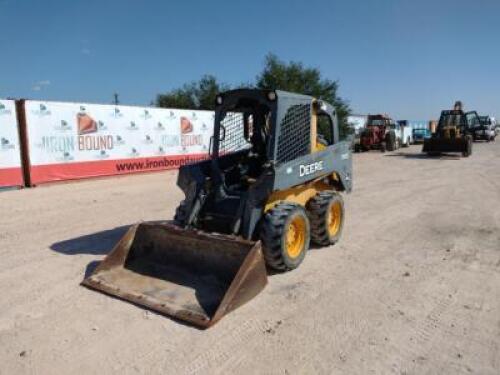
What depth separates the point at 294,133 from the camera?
548cm

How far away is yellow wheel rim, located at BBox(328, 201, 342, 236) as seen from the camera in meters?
6.34

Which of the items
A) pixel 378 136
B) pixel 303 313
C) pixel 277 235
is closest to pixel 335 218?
pixel 277 235

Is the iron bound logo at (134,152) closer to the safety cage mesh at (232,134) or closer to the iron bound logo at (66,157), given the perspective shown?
the iron bound logo at (66,157)

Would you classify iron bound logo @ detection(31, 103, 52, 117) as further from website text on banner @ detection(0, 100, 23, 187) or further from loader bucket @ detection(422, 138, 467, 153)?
loader bucket @ detection(422, 138, 467, 153)

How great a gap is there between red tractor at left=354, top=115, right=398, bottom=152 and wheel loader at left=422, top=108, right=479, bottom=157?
4.17 meters

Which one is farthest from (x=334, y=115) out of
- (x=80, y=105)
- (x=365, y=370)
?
(x=80, y=105)

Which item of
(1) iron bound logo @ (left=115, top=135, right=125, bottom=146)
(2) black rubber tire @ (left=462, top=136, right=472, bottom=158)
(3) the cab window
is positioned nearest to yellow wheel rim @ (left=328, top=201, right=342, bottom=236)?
(3) the cab window

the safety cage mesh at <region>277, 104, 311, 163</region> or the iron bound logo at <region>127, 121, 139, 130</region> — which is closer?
the safety cage mesh at <region>277, 104, 311, 163</region>

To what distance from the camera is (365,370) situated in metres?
3.22

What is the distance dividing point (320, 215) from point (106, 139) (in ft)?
34.3

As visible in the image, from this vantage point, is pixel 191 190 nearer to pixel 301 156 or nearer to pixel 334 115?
pixel 301 156

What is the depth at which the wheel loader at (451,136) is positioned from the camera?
2080 centimetres

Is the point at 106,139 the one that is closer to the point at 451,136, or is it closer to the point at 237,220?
the point at 237,220

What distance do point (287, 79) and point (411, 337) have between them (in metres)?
30.9
